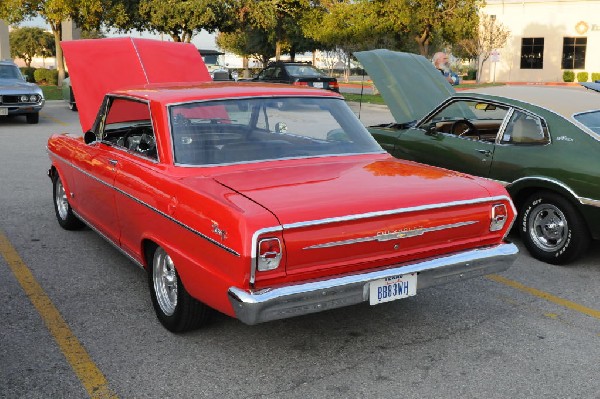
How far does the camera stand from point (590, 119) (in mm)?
6062

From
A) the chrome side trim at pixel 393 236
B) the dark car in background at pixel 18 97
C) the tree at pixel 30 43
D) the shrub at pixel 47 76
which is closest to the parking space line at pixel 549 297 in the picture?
the chrome side trim at pixel 393 236

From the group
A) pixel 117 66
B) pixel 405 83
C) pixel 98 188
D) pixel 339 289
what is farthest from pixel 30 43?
pixel 339 289

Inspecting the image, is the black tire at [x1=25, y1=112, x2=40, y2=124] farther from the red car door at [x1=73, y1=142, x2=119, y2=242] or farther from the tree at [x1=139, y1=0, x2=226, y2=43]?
the tree at [x1=139, y1=0, x2=226, y2=43]

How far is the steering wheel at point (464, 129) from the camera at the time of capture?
7211mm

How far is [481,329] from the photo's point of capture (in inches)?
175

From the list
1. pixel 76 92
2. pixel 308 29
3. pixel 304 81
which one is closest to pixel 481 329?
pixel 76 92

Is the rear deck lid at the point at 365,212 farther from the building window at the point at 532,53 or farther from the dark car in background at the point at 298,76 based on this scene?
the building window at the point at 532,53

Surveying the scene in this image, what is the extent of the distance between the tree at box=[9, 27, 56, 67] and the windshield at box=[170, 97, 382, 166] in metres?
85.7

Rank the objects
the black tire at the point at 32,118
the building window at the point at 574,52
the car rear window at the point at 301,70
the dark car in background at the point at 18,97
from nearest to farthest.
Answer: the dark car in background at the point at 18,97
the black tire at the point at 32,118
the car rear window at the point at 301,70
the building window at the point at 574,52

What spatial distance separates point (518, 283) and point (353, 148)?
1.80m

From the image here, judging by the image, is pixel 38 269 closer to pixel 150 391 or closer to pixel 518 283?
pixel 150 391

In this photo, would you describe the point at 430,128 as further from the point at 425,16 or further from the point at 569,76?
the point at 569,76

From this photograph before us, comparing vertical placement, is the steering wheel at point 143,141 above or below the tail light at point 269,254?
above

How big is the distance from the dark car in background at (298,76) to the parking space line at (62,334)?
1786 centimetres
